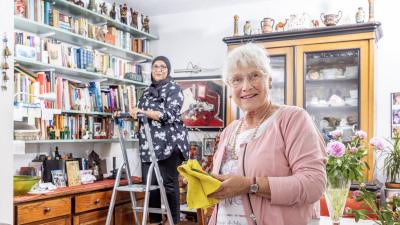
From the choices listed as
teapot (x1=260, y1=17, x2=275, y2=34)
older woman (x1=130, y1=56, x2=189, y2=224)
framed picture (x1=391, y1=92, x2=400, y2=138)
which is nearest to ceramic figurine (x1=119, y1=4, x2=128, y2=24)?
older woman (x1=130, y1=56, x2=189, y2=224)

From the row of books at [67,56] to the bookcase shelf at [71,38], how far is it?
0.23 ft

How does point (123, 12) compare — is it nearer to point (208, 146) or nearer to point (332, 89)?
point (208, 146)

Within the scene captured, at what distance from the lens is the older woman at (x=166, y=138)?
329cm

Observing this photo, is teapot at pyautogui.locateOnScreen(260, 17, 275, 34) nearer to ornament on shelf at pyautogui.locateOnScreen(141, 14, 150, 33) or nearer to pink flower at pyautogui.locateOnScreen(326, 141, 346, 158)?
ornament on shelf at pyautogui.locateOnScreen(141, 14, 150, 33)

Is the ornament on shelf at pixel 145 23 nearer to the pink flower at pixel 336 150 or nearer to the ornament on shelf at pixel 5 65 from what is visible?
the ornament on shelf at pixel 5 65

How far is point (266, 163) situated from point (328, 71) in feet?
8.82

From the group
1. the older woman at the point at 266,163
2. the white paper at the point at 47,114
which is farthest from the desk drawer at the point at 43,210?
the older woman at the point at 266,163

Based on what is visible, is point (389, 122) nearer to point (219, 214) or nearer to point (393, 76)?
point (393, 76)

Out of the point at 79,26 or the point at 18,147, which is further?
the point at 79,26

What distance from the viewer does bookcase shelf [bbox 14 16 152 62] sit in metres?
3.01

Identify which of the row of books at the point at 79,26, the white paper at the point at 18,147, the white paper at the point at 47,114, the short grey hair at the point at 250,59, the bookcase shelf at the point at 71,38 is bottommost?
the white paper at the point at 18,147

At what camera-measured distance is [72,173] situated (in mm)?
3188

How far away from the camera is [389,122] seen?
350 centimetres

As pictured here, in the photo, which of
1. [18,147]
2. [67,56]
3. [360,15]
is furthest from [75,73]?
[360,15]
